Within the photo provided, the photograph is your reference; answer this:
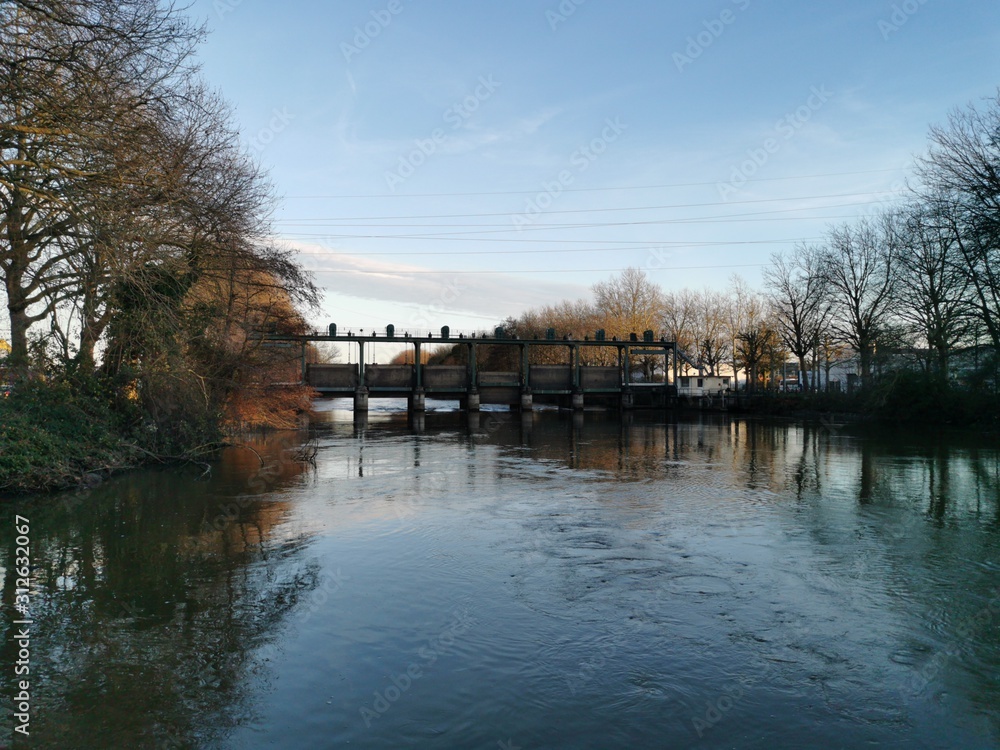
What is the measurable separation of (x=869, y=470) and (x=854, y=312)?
3403 cm

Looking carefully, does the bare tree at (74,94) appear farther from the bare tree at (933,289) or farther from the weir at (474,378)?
the weir at (474,378)

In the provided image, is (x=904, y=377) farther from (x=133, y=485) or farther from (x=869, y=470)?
(x=133, y=485)

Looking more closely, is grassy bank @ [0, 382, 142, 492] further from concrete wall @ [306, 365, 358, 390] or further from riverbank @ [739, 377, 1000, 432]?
riverbank @ [739, 377, 1000, 432]

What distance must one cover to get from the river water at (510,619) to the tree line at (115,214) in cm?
467

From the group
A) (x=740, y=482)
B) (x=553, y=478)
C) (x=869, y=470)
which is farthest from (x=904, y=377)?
(x=553, y=478)

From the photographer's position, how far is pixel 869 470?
18094mm

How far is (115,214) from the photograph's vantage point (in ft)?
37.9

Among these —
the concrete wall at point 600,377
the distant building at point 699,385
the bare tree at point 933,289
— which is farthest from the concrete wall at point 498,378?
the bare tree at point 933,289

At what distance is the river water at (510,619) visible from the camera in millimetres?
4734

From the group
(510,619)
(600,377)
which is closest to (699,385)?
(600,377)

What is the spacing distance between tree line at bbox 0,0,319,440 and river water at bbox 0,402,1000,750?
4.67 meters

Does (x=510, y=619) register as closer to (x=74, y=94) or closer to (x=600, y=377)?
(x=74, y=94)

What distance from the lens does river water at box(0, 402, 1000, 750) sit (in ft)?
15.5

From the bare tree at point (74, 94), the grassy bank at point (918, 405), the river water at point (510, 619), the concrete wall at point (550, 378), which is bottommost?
the river water at point (510, 619)
